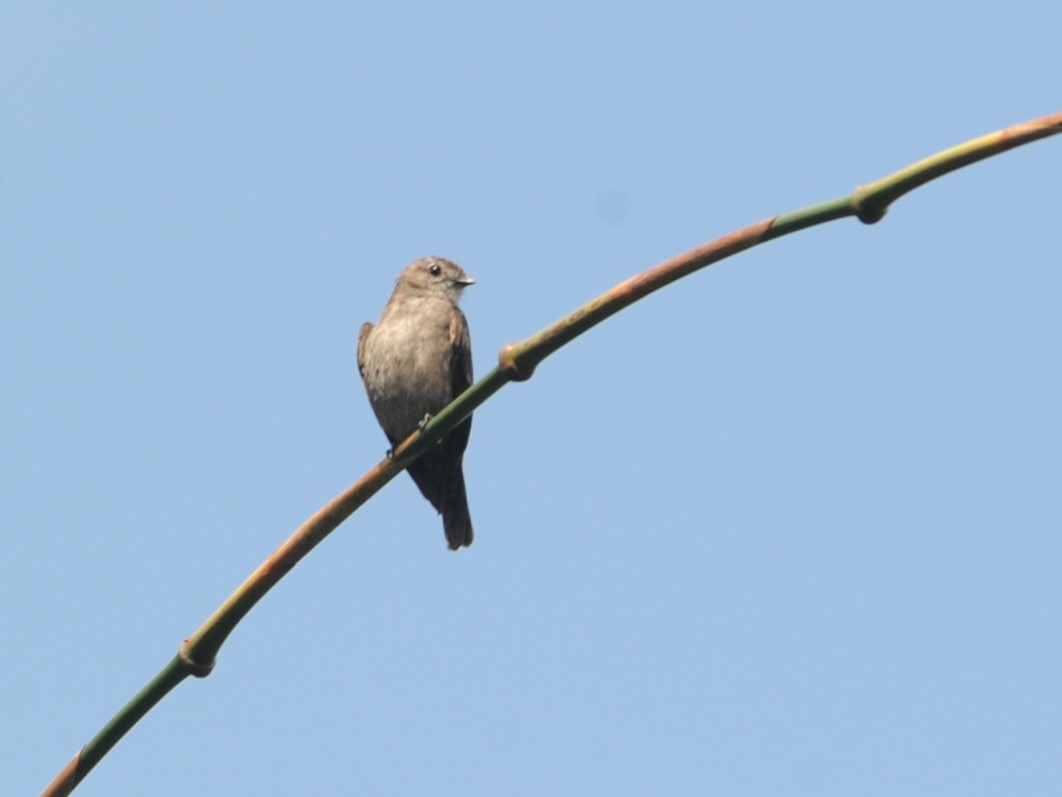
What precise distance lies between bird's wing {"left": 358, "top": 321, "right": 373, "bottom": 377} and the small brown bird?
2 centimetres

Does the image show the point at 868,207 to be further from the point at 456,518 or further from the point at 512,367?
the point at 456,518

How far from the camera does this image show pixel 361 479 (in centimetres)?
333

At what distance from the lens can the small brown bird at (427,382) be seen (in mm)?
9172

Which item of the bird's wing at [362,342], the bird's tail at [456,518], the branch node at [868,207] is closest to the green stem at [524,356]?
the branch node at [868,207]

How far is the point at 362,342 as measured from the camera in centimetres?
983

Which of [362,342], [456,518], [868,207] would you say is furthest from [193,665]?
[362,342]

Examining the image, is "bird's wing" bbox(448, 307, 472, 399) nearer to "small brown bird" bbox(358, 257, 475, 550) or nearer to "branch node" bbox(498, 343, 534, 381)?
"small brown bird" bbox(358, 257, 475, 550)

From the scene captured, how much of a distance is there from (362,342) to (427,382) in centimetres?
83

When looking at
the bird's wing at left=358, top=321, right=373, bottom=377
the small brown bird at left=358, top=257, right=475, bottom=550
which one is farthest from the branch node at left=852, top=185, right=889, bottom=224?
the bird's wing at left=358, top=321, right=373, bottom=377

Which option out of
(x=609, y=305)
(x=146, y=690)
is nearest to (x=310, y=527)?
(x=146, y=690)

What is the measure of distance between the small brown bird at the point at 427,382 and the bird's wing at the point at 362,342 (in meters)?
0.02

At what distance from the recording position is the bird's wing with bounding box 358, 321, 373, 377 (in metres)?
9.70

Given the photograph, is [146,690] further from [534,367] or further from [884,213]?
[884,213]

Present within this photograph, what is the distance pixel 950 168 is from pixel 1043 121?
17 cm
